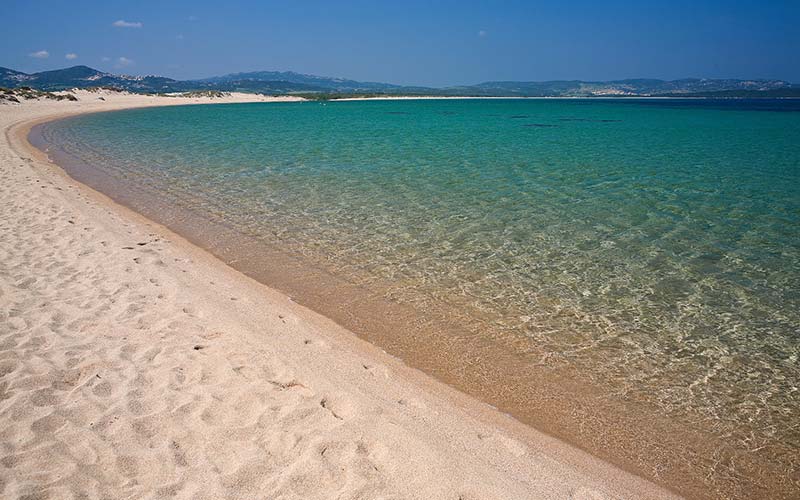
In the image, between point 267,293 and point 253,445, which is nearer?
point 253,445

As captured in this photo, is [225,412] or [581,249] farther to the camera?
[581,249]

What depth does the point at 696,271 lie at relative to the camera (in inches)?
323

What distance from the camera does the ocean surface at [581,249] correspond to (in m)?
5.40

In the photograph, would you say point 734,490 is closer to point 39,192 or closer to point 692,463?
point 692,463

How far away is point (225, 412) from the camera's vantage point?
404 cm

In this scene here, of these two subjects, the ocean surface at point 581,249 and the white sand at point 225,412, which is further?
the ocean surface at point 581,249

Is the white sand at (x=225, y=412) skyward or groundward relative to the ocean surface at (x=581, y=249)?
skyward

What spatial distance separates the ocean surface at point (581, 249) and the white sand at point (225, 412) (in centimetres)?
136

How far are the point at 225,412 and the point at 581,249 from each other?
288 inches

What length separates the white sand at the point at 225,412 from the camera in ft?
11.0

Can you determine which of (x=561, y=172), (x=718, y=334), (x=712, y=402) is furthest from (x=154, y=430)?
(x=561, y=172)

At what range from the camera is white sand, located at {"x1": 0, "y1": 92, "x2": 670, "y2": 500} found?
335 centimetres

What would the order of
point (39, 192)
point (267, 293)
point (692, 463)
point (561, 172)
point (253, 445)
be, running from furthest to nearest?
point (561, 172) → point (39, 192) → point (267, 293) → point (692, 463) → point (253, 445)

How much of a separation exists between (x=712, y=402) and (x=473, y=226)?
21.2ft
